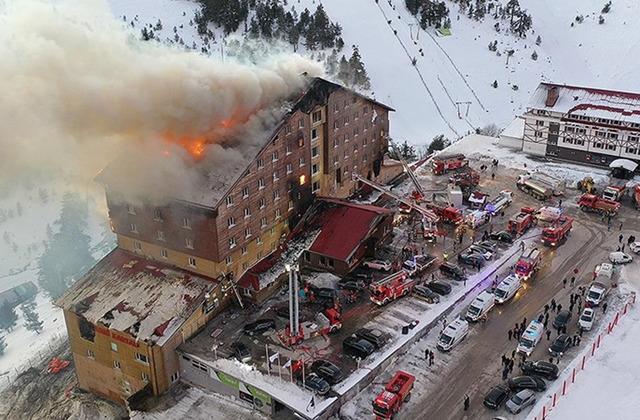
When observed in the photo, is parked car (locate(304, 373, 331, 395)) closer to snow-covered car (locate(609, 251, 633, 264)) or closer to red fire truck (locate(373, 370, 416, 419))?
red fire truck (locate(373, 370, 416, 419))

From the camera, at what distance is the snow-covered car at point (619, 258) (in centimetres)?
5194

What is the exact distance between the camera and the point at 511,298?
4756cm

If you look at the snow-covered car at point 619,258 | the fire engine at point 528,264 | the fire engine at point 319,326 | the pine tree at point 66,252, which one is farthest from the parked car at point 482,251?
the pine tree at point 66,252

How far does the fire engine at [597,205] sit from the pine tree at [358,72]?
53366mm

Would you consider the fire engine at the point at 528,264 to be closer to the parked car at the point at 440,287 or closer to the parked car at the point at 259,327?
the parked car at the point at 440,287

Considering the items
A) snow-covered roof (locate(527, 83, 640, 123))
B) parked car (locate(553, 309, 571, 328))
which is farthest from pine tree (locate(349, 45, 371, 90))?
parked car (locate(553, 309, 571, 328))

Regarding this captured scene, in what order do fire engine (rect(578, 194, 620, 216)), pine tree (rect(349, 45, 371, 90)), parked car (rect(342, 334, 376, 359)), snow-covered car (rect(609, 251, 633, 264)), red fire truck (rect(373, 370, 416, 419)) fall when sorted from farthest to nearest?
pine tree (rect(349, 45, 371, 90)) < fire engine (rect(578, 194, 620, 216)) < snow-covered car (rect(609, 251, 633, 264)) < parked car (rect(342, 334, 376, 359)) < red fire truck (rect(373, 370, 416, 419))

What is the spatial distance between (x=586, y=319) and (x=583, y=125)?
3323 cm

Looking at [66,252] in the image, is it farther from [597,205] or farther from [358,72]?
[597,205]

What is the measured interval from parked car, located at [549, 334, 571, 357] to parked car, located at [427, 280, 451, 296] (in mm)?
8230

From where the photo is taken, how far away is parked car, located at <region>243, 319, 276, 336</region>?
43.2m

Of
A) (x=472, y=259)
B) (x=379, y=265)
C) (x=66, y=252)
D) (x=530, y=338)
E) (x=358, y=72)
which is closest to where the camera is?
(x=530, y=338)

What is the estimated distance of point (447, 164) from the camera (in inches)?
2741

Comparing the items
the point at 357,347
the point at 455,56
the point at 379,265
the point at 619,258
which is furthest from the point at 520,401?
the point at 455,56
